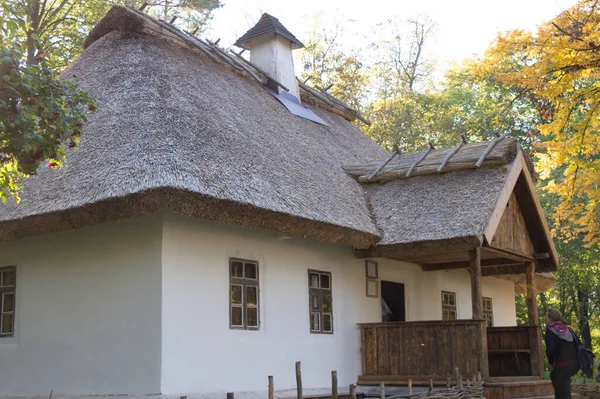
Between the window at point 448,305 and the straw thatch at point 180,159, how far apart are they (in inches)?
152

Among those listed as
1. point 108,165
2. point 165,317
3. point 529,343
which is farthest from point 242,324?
point 529,343

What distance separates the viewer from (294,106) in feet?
52.5

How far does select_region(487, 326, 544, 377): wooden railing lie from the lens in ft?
43.2

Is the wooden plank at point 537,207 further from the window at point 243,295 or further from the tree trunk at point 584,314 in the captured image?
the tree trunk at point 584,314

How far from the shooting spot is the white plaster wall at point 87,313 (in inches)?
369

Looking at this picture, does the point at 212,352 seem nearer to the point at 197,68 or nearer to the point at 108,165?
the point at 108,165

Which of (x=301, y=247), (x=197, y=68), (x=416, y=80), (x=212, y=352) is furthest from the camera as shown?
(x=416, y=80)

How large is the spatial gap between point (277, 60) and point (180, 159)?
27.7ft

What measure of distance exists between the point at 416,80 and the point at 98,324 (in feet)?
86.3

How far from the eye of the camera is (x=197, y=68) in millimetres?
13227

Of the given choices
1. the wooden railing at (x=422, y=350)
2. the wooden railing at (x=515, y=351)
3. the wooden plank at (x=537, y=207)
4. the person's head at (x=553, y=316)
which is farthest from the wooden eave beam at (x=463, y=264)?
the person's head at (x=553, y=316)

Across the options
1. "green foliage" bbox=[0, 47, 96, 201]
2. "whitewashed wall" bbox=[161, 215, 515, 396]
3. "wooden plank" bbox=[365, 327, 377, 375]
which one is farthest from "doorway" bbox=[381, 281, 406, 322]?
"green foliage" bbox=[0, 47, 96, 201]

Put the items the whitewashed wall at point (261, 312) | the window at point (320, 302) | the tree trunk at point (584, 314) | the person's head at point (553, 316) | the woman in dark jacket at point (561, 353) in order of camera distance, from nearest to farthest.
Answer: the whitewashed wall at point (261, 312) < the woman in dark jacket at point (561, 353) < the person's head at point (553, 316) < the window at point (320, 302) < the tree trunk at point (584, 314)

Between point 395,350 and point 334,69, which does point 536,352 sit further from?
point 334,69
